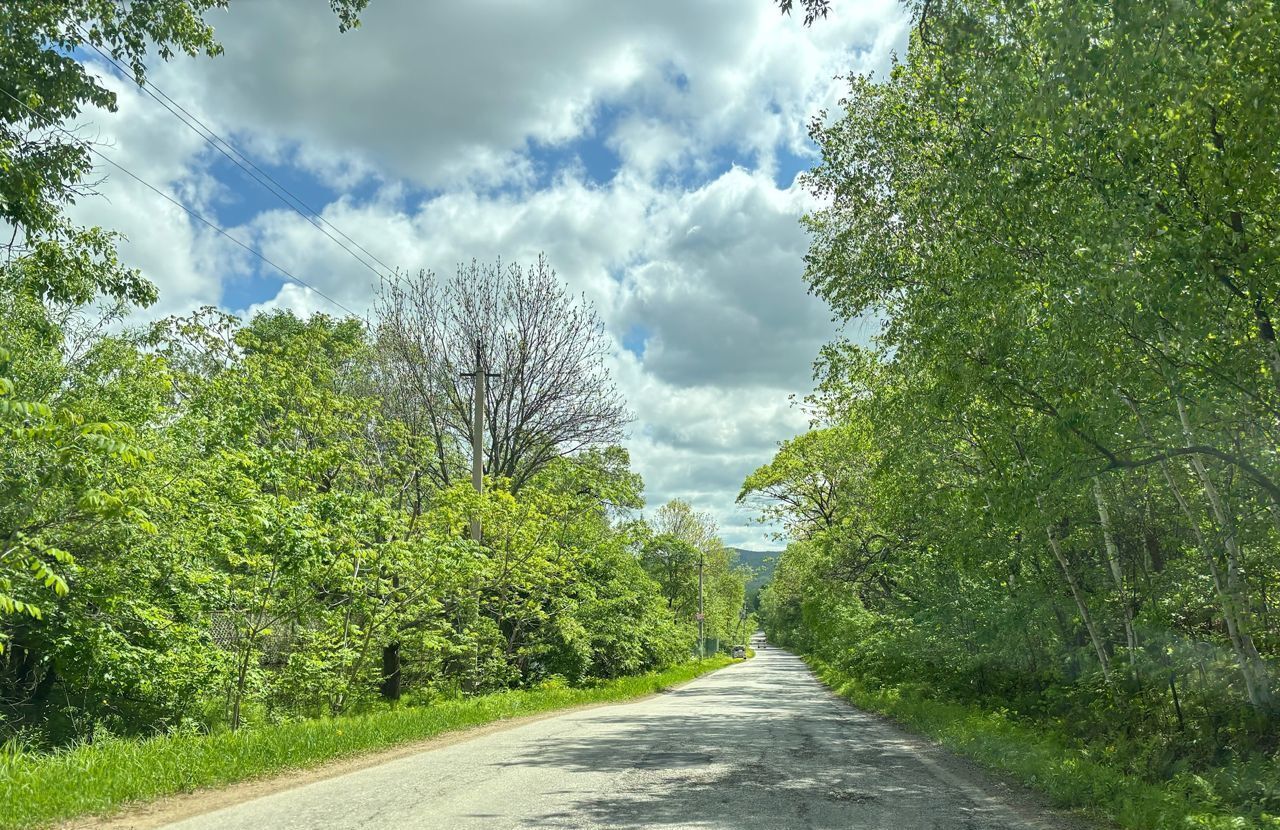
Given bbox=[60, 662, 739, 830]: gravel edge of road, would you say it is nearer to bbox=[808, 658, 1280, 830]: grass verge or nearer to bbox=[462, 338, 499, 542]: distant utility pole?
bbox=[462, 338, 499, 542]: distant utility pole

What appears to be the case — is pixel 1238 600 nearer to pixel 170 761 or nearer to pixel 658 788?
pixel 658 788

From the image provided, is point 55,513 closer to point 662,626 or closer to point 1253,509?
point 1253,509

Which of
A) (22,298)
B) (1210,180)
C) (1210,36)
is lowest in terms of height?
A: (1210,180)

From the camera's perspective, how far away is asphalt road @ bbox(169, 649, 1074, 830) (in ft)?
22.1

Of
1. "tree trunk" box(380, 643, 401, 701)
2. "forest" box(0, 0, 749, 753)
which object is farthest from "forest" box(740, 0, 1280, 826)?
"tree trunk" box(380, 643, 401, 701)

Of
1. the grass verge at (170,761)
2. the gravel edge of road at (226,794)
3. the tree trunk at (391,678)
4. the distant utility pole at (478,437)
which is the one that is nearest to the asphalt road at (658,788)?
the gravel edge of road at (226,794)

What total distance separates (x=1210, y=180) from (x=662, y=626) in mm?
30663

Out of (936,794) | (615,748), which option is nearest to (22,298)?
(615,748)

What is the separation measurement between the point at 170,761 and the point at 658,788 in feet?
16.1

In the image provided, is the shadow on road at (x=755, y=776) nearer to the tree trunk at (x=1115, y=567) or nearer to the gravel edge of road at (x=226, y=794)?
the gravel edge of road at (x=226, y=794)

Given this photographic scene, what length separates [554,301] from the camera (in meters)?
23.0

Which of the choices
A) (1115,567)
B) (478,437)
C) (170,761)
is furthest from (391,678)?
(1115,567)

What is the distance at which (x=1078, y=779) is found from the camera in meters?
8.38

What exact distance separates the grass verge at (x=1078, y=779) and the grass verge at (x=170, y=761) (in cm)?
841
